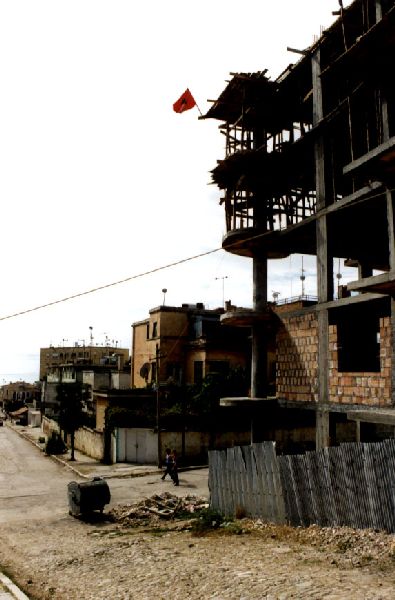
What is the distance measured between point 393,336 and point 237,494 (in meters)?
7.62

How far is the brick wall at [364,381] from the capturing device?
18125 mm

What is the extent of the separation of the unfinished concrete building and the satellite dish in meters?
26.8

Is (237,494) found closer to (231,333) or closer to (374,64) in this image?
(374,64)

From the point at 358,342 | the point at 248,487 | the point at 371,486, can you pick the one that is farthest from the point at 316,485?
the point at 358,342

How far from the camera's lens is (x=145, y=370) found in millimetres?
52531

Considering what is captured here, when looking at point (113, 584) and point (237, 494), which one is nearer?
point (113, 584)

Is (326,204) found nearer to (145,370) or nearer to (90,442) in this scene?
(90,442)

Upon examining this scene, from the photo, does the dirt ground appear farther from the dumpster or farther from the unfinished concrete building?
the unfinished concrete building

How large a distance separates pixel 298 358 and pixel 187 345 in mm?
26111

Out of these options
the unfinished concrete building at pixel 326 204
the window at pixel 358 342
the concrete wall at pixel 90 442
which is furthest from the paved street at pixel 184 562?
the concrete wall at pixel 90 442

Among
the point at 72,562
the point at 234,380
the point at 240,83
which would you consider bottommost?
the point at 72,562

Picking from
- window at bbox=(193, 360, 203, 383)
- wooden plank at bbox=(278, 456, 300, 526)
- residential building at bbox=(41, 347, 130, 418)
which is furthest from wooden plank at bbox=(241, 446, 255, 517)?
residential building at bbox=(41, 347, 130, 418)

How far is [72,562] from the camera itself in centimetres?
1393

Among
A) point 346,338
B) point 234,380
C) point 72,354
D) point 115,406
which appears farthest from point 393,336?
point 72,354
